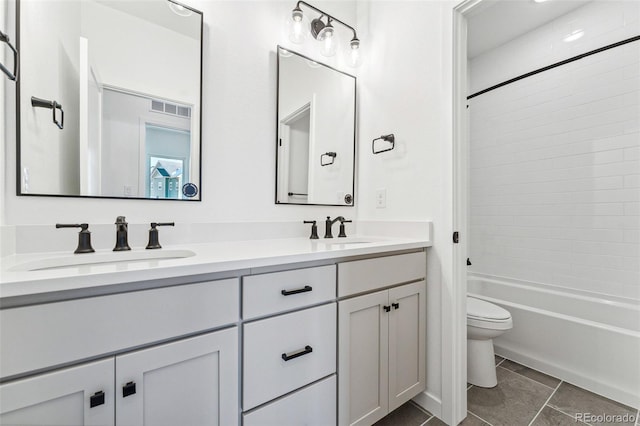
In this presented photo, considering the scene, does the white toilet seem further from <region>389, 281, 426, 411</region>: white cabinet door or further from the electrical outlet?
the electrical outlet

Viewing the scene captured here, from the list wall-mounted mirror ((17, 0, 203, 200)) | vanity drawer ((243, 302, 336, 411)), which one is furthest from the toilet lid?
wall-mounted mirror ((17, 0, 203, 200))

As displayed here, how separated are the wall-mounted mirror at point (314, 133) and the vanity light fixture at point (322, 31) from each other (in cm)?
10

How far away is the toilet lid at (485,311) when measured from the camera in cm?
165

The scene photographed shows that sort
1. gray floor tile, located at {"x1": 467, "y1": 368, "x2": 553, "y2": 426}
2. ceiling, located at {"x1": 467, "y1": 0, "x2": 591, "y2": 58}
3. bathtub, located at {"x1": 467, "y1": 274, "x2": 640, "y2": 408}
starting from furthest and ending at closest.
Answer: ceiling, located at {"x1": 467, "y1": 0, "x2": 591, "y2": 58} → bathtub, located at {"x1": 467, "y1": 274, "x2": 640, "y2": 408} → gray floor tile, located at {"x1": 467, "y1": 368, "x2": 553, "y2": 426}

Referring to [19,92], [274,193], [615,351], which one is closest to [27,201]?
[19,92]

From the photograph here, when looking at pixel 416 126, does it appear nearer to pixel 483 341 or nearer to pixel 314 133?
pixel 314 133

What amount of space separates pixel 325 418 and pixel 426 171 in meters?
1.26

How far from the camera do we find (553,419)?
138 centimetres

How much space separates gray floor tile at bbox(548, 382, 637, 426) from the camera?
56.1 inches

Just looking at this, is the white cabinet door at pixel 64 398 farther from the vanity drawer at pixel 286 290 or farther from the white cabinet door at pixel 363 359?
the white cabinet door at pixel 363 359

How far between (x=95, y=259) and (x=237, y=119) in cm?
91

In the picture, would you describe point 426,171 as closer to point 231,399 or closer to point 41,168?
point 231,399

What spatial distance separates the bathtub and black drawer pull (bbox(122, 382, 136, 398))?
233 centimetres

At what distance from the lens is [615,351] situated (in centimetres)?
157
